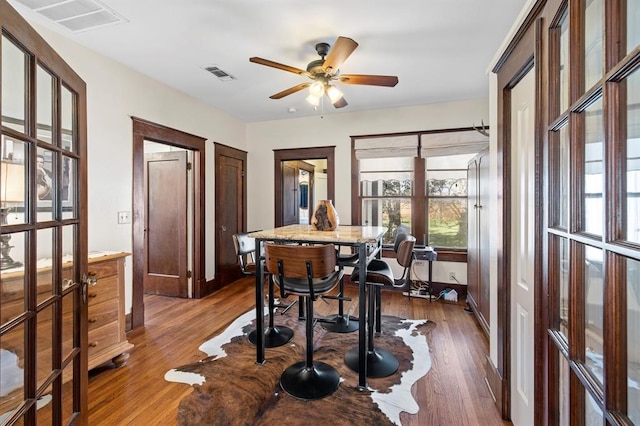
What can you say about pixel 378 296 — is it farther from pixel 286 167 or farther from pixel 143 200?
pixel 286 167

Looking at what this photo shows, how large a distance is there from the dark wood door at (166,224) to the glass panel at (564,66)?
4.00 meters

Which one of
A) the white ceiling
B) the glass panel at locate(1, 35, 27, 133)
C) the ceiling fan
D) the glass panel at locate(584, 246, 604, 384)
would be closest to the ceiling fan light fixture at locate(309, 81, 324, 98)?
the ceiling fan

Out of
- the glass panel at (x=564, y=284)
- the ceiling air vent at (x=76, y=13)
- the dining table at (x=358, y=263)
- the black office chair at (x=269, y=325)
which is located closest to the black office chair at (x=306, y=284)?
the dining table at (x=358, y=263)

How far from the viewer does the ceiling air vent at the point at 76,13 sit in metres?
1.98

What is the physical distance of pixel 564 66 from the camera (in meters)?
0.98

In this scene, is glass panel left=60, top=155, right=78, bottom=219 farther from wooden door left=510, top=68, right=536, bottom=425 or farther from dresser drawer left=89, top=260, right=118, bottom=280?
wooden door left=510, top=68, right=536, bottom=425

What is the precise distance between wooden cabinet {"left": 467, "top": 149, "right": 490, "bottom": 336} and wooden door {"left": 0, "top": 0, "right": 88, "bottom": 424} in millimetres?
2935

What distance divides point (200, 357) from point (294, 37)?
9.28 ft

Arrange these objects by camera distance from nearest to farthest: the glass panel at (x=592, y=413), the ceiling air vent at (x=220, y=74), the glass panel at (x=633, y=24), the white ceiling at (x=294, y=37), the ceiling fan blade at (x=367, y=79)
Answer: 1. the glass panel at (x=633, y=24)
2. the glass panel at (x=592, y=413)
3. the white ceiling at (x=294, y=37)
4. the ceiling fan blade at (x=367, y=79)
5. the ceiling air vent at (x=220, y=74)

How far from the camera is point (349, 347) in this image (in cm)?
256

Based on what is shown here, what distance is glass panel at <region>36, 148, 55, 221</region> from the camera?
1100 millimetres

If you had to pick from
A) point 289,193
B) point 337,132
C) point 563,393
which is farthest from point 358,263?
point 289,193

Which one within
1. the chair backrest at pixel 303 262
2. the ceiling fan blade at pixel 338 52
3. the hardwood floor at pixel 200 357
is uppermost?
the ceiling fan blade at pixel 338 52

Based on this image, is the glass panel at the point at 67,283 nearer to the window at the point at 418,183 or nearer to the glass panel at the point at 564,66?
the glass panel at the point at 564,66
